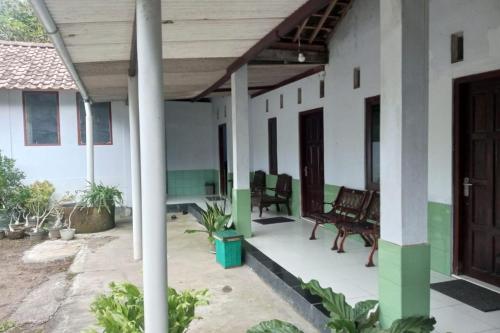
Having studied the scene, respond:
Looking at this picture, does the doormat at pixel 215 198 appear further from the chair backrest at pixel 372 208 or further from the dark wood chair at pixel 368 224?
the chair backrest at pixel 372 208

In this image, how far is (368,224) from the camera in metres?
5.05

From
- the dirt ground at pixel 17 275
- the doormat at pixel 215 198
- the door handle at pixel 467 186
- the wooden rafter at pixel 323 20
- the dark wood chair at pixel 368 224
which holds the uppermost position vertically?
the wooden rafter at pixel 323 20

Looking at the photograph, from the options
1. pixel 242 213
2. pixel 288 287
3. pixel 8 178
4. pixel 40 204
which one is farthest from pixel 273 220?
pixel 8 178

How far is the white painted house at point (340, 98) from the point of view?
262 cm

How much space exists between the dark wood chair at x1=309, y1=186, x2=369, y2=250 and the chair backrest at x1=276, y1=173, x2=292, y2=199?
1.83 metres

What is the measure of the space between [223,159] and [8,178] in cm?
540

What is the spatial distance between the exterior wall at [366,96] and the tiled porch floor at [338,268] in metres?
0.76

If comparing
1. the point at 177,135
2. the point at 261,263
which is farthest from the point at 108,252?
the point at 177,135

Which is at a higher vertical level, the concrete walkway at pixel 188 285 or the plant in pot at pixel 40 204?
the plant in pot at pixel 40 204

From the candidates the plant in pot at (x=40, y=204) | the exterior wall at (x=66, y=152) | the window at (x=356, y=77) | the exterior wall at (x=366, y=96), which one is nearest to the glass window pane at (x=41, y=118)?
the exterior wall at (x=66, y=152)

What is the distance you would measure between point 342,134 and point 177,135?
678cm

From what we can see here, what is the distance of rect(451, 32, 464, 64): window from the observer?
4012mm

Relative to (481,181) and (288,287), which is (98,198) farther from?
(481,181)

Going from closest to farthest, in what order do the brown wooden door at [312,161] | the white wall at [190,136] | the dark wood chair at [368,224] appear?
1. the dark wood chair at [368,224]
2. the brown wooden door at [312,161]
3. the white wall at [190,136]
